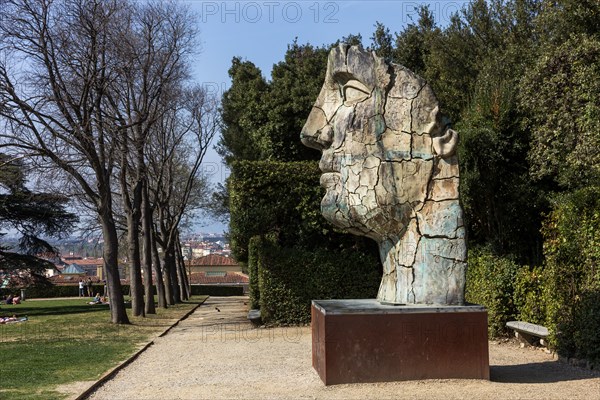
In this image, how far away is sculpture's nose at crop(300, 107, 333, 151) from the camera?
34.2 ft

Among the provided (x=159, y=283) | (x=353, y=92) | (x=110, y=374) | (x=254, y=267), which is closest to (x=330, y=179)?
(x=353, y=92)

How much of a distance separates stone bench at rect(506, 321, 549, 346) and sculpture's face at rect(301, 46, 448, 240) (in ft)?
15.1

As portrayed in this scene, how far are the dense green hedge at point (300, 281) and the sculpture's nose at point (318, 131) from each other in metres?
8.80

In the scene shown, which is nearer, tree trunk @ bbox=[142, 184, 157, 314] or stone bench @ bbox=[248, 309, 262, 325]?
stone bench @ bbox=[248, 309, 262, 325]

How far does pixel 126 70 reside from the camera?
20094 millimetres

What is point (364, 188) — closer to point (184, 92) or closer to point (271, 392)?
point (271, 392)

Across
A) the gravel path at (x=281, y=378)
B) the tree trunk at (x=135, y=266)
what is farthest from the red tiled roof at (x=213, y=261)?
the gravel path at (x=281, y=378)

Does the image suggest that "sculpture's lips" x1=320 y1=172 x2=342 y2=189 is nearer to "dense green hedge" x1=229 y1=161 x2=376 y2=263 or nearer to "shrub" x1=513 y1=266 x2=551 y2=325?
"shrub" x1=513 y1=266 x2=551 y2=325

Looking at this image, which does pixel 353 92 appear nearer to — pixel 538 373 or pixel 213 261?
pixel 538 373

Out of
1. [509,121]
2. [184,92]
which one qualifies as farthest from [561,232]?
[184,92]

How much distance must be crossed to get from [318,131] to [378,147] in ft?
3.96

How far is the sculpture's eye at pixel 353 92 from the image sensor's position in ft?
33.1

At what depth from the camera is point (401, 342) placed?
905 centimetres

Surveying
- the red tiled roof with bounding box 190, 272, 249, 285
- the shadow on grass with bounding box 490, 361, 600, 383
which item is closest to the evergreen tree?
the shadow on grass with bounding box 490, 361, 600, 383
